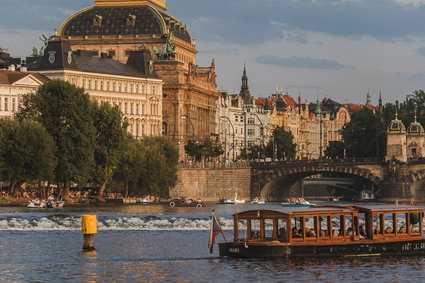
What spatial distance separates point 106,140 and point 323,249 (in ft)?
312

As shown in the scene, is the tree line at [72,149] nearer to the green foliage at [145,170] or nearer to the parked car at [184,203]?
the green foliage at [145,170]

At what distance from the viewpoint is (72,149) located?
520 feet

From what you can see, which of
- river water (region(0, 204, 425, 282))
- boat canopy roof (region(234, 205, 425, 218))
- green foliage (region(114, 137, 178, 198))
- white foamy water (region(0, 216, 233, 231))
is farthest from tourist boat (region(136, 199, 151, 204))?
boat canopy roof (region(234, 205, 425, 218))

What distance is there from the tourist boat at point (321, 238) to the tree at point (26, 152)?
248ft

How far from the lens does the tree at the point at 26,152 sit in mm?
150625

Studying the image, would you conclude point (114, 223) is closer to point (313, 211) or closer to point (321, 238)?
point (313, 211)

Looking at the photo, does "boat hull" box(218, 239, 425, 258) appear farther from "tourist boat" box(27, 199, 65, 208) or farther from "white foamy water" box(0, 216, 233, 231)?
"tourist boat" box(27, 199, 65, 208)

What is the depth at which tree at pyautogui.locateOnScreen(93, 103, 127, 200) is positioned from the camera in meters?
168

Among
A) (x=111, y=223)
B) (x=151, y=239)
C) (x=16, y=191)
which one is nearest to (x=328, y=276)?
(x=151, y=239)

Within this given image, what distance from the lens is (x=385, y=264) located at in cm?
7469

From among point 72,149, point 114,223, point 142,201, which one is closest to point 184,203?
point 142,201

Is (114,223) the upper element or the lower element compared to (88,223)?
lower

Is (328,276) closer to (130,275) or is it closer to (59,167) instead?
(130,275)

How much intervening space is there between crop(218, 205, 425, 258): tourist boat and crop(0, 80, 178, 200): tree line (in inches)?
3020
